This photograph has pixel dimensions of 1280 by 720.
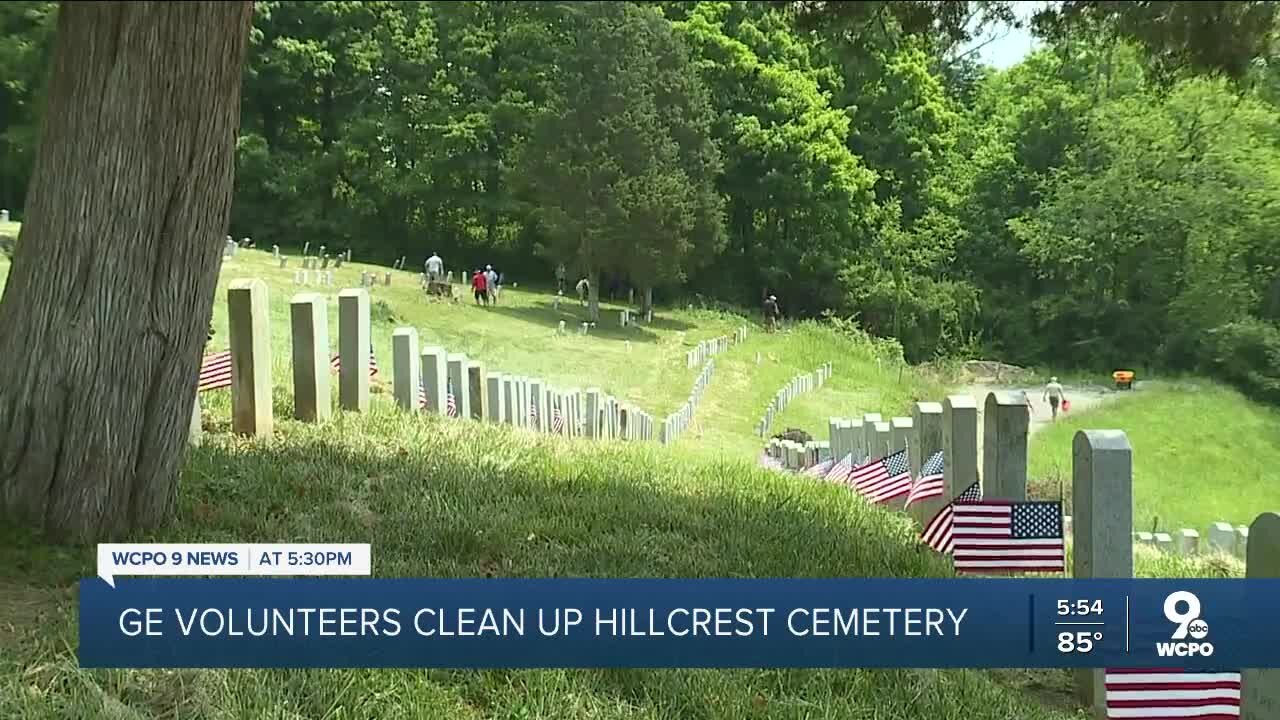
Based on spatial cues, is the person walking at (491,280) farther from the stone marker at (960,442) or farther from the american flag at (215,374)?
the stone marker at (960,442)

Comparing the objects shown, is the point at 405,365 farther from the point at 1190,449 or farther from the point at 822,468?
the point at 1190,449

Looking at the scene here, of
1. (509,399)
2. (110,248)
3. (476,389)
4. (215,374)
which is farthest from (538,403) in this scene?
(110,248)

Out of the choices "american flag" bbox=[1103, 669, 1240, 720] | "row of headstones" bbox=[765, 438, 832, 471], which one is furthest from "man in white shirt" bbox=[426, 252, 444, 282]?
"american flag" bbox=[1103, 669, 1240, 720]

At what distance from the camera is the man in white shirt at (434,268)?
118 inches

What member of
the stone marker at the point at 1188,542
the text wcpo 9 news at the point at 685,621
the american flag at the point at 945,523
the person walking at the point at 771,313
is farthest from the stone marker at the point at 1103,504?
the stone marker at the point at 1188,542

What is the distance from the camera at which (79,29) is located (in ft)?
5.58

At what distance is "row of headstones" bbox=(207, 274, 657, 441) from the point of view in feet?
8.35

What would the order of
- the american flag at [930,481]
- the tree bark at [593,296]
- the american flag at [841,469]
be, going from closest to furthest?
the american flag at [930,481]
the tree bark at [593,296]
the american flag at [841,469]

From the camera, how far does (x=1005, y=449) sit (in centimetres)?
208

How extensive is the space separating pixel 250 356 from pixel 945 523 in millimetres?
1614

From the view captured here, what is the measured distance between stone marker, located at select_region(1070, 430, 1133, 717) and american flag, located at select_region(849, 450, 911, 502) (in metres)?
0.96

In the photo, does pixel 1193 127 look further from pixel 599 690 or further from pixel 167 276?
pixel 167 276

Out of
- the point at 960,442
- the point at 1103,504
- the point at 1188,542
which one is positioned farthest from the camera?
the point at 1188,542

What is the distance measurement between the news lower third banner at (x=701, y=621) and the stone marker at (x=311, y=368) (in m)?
1.25
